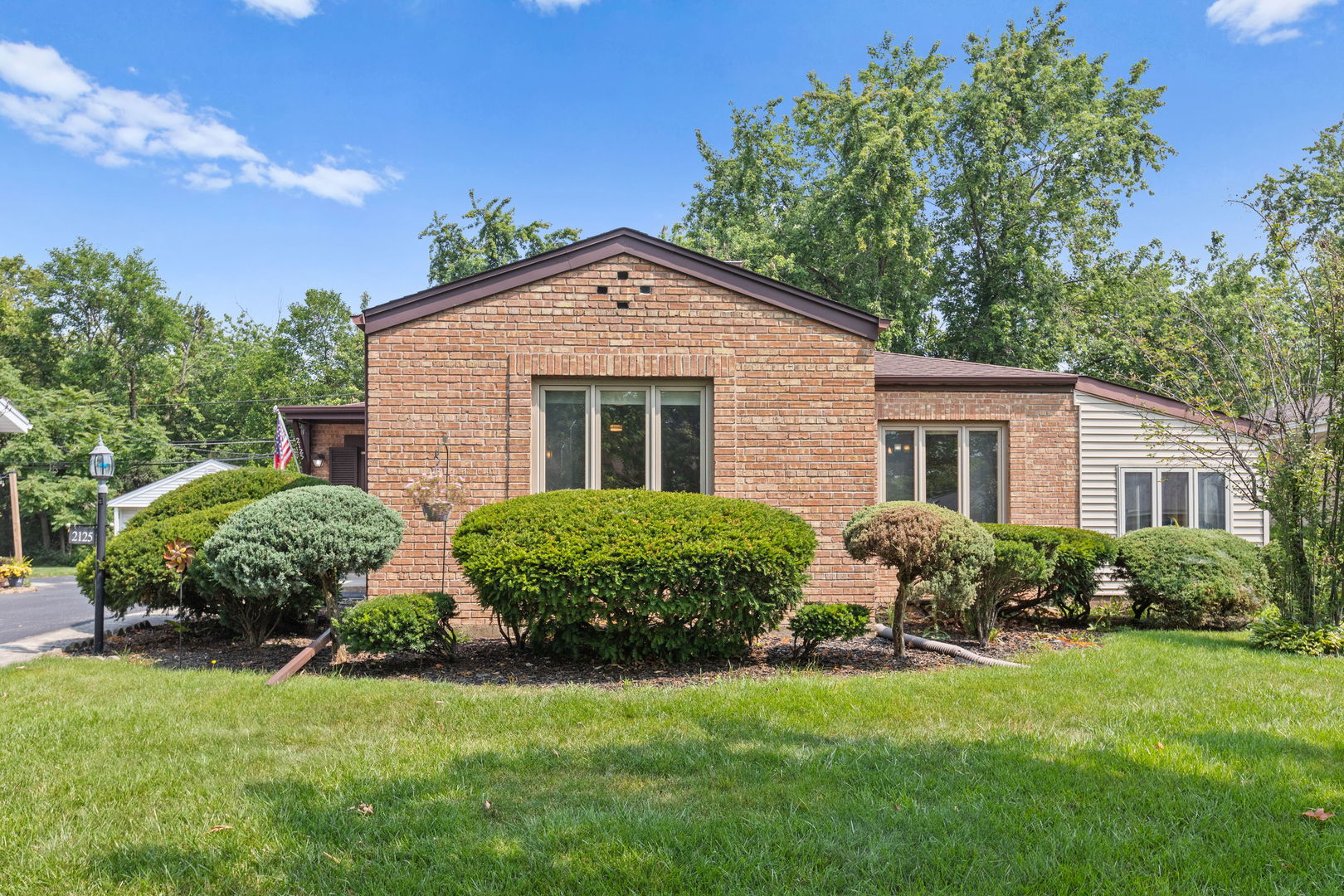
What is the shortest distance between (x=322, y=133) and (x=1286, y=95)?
68.7ft

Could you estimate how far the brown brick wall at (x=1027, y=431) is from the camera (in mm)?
10922

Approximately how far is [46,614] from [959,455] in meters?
14.5

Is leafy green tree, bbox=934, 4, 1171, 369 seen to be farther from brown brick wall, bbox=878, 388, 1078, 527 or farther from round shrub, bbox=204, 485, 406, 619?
round shrub, bbox=204, 485, 406, 619

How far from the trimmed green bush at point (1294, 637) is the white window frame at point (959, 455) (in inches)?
148

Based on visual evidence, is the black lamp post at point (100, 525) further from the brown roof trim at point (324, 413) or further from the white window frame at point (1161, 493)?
the white window frame at point (1161, 493)

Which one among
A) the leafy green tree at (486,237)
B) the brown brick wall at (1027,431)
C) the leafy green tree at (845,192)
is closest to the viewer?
the brown brick wall at (1027,431)

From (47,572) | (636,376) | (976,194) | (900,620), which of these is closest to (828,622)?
(900,620)

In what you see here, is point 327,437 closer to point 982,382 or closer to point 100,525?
point 100,525

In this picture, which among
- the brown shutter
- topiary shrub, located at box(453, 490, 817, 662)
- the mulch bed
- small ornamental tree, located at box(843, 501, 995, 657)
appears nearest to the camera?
topiary shrub, located at box(453, 490, 817, 662)

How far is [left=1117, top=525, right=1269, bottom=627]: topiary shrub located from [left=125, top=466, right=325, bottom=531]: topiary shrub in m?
9.65

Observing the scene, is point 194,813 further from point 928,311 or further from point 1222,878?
point 928,311

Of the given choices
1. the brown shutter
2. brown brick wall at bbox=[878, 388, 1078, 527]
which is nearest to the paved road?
the brown shutter

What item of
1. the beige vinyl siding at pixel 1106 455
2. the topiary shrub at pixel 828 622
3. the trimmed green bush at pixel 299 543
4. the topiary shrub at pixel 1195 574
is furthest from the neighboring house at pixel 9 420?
the beige vinyl siding at pixel 1106 455

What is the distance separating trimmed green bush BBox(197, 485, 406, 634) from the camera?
6.37 metres
